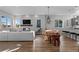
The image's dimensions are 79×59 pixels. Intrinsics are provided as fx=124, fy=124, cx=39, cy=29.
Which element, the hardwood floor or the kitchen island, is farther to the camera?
the kitchen island

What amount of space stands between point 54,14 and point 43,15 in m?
0.91

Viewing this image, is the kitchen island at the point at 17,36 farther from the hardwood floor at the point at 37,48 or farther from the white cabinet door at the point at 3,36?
the hardwood floor at the point at 37,48

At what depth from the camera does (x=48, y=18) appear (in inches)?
400

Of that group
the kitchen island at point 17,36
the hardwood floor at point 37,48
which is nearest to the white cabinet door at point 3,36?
the kitchen island at point 17,36

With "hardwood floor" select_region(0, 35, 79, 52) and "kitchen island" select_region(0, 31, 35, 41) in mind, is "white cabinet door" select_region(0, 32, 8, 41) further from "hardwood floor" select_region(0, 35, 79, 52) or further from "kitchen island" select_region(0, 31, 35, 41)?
"hardwood floor" select_region(0, 35, 79, 52)

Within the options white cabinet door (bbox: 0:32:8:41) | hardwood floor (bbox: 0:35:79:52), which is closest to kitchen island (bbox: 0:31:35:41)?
white cabinet door (bbox: 0:32:8:41)

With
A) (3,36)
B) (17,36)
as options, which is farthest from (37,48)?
(3,36)

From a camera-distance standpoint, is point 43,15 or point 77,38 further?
point 43,15

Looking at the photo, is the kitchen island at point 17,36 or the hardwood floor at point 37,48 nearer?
the hardwood floor at point 37,48

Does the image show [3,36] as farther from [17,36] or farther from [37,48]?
[37,48]

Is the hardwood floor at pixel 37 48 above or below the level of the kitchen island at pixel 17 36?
below
